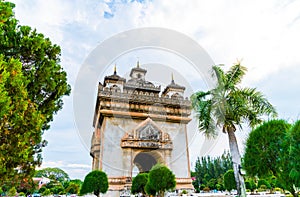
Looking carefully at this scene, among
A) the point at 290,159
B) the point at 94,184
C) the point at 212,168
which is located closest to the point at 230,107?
the point at 290,159

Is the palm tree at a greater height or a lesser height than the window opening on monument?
greater

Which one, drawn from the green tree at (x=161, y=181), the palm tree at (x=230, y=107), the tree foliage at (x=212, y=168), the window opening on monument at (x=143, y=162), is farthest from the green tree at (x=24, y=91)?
the tree foliage at (x=212, y=168)

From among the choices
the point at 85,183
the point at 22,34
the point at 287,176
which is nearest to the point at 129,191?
the point at 85,183

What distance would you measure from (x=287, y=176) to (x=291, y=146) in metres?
1.24

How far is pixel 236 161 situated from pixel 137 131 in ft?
53.4

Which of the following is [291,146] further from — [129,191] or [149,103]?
[149,103]

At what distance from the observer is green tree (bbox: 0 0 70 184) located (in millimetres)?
5914

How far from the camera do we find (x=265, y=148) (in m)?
8.38

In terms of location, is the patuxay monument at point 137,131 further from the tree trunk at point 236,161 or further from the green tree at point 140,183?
the tree trunk at point 236,161

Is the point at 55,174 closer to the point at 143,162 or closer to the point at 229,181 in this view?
the point at 143,162

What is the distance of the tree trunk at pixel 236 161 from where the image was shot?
10367 millimetres

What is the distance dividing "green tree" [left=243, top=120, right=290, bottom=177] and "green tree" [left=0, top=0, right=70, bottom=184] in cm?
791

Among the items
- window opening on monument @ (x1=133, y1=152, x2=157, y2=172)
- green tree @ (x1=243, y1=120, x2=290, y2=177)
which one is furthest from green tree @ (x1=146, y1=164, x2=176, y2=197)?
window opening on monument @ (x1=133, y1=152, x2=157, y2=172)

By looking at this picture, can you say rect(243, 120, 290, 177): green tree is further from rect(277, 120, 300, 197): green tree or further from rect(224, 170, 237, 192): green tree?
rect(224, 170, 237, 192): green tree
